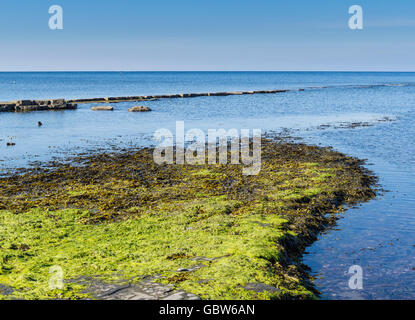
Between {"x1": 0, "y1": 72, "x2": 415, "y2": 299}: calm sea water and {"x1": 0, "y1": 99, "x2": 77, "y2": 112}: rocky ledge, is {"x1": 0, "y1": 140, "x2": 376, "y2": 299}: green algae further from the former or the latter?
{"x1": 0, "y1": 99, "x2": 77, "y2": 112}: rocky ledge

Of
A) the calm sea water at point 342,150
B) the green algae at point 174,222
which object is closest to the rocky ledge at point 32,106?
the calm sea water at point 342,150

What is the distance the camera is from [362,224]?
1503 cm

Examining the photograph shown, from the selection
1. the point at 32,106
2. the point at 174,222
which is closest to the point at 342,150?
the point at 174,222

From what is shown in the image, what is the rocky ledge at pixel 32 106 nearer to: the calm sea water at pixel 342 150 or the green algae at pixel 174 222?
the calm sea water at pixel 342 150

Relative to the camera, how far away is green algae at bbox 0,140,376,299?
9.93 meters

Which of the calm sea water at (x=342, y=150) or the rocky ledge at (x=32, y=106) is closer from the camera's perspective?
the calm sea water at (x=342, y=150)

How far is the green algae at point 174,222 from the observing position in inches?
391

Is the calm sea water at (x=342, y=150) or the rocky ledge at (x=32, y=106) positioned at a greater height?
the rocky ledge at (x=32, y=106)

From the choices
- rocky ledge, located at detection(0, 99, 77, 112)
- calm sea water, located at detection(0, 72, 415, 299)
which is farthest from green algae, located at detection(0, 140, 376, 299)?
rocky ledge, located at detection(0, 99, 77, 112)

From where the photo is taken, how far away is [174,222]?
1398cm

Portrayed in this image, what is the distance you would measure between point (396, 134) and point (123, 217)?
30216 millimetres

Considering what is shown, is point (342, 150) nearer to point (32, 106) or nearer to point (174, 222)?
point (174, 222)
